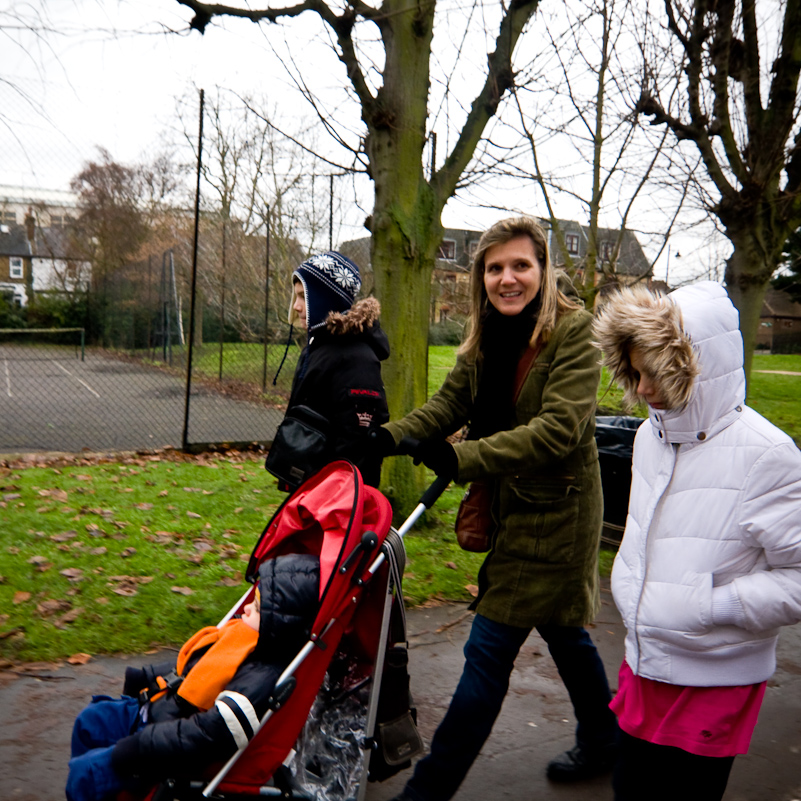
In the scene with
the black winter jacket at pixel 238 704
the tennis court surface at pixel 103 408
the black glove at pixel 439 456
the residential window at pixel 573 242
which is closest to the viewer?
the black winter jacket at pixel 238 704

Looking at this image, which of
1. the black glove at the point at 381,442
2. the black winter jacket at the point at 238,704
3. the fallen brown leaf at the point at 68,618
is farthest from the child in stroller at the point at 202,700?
the fallen brown leaf at the point at 68,618

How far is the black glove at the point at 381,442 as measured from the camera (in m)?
2.62

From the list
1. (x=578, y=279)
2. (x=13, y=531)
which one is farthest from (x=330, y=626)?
(x=578, y=279)

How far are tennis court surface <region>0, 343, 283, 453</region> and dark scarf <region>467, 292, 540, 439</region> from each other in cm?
682

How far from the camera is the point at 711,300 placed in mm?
2027

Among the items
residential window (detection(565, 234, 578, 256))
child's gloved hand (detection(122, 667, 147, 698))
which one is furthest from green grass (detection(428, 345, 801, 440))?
child's gloved hand (detection(122, 667, 147, 698))

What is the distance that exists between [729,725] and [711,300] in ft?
3.66

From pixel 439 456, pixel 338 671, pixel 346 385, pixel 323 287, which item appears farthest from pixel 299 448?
pixel 439 456

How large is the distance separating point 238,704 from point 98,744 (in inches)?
22.0

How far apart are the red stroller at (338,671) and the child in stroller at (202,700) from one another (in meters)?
0.07

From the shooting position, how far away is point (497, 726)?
3.43m

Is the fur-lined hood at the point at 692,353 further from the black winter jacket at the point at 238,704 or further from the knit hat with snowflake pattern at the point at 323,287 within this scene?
the knit hat with snowflake pattern at the point at 323,287

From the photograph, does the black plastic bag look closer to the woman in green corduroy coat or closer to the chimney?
the woman in green corduroy coat

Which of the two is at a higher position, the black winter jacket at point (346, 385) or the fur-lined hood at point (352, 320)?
the fur-lined hood at point (352, 320)
